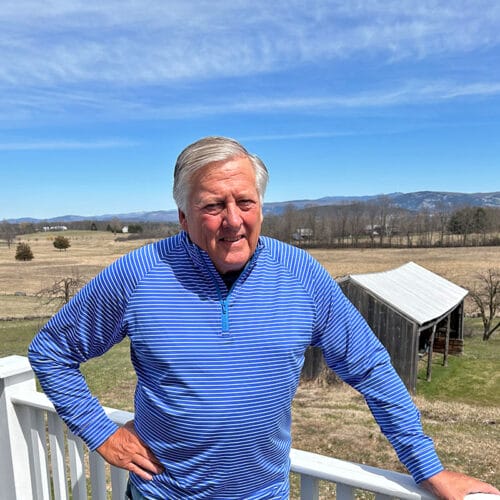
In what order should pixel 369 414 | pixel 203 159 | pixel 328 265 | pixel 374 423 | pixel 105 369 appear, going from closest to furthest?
pixel 203 159, pixel 374 423, pixel 369 414, pixel 105 369, pixel 328 265

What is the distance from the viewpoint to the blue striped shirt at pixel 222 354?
1347 mm

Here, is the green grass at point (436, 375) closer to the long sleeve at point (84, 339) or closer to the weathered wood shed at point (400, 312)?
the weathered wood shed at point (400, 312)

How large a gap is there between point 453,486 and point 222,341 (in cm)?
76

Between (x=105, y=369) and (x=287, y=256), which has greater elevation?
(x=287, y=256)

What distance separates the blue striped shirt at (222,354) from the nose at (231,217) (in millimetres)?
134

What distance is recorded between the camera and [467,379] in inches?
526

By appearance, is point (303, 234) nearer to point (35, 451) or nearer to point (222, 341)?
point (35, 451)

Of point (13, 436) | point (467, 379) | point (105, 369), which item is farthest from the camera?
point (467, 379)

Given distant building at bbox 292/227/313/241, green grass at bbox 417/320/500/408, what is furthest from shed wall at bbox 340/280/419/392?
distant building at bbox 292/227/313/241

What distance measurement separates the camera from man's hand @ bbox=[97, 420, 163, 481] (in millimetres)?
1453

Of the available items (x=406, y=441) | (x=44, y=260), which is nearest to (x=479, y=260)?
(x=44, y=260)

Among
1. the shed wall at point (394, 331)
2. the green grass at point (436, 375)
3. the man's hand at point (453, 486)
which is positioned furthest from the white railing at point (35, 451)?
the shed wall at point (394, 331)

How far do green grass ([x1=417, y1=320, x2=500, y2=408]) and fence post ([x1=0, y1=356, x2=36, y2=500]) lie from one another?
449 inches

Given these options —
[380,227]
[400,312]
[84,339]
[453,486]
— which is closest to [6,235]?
[380,227]
